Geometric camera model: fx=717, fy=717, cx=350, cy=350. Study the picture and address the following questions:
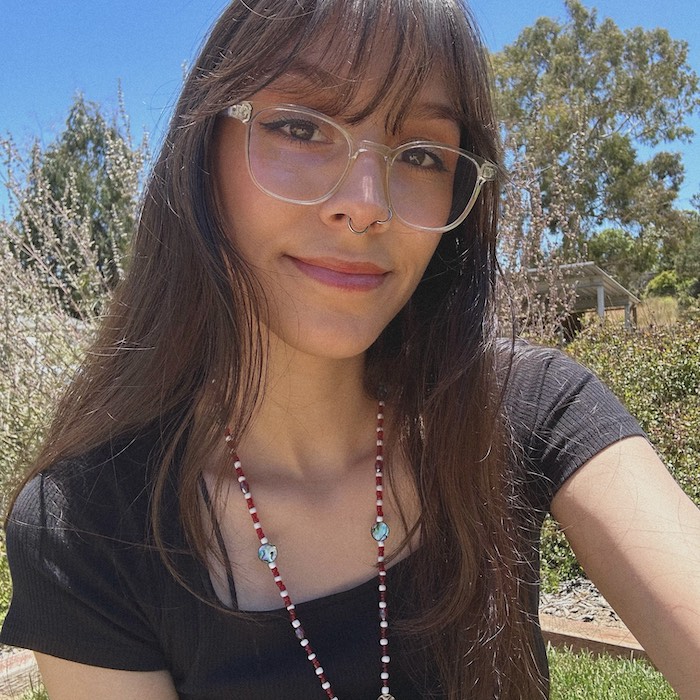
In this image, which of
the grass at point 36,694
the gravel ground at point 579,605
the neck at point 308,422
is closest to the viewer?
the neck at point 308,422

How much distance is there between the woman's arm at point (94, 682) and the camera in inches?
49.7

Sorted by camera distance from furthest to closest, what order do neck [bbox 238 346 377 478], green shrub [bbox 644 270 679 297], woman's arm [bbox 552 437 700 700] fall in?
green shrub [bbox 644 270 679 297], neck [bbox 238 346 377 478], woman's arm [bbox 552 437 700 700]

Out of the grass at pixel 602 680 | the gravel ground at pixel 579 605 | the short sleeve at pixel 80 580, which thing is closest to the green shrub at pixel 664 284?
the gravel ground at pixel 579 605

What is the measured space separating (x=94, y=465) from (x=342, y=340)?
548 mm

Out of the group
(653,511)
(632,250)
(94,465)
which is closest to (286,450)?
(94,465)

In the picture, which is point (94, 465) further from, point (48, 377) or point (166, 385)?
point (48, 377)

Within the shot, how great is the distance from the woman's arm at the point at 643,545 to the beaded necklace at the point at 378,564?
0.38 metres

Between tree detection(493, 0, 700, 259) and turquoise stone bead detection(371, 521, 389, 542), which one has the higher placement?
tree detection(493, 0, 700, 259)

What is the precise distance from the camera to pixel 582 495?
1.39 metres

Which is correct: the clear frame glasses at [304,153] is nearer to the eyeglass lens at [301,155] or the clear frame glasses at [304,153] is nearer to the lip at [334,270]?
the eyeglass lens at [301,155]

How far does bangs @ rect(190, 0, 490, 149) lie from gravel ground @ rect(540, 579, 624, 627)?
8.97 feet

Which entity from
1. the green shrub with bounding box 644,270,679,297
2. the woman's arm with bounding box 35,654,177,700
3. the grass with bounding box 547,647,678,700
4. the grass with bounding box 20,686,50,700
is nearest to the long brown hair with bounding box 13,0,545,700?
the woman's arm with bounding box 35,654,177,700

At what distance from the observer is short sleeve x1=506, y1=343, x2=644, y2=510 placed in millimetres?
1426

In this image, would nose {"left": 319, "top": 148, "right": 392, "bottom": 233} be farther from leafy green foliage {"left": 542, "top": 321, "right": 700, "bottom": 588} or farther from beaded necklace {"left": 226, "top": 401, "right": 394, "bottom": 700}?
leafy green foliage {"left": 542, "top": 321, "right": 700, "bottom": 588}
